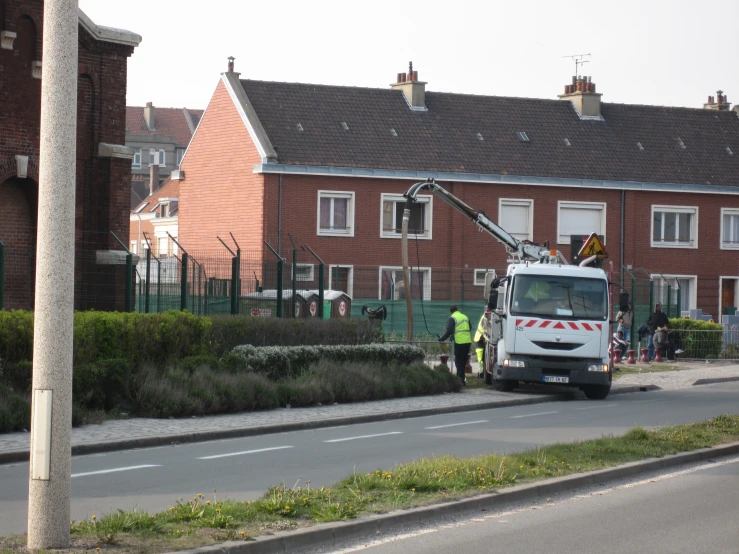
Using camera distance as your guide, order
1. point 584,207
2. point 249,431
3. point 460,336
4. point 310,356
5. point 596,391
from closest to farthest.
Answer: point 249,431, point 310,356, point 596,391, point 460,336, point 584,207

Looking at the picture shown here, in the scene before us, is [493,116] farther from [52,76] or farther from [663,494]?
[52,76]

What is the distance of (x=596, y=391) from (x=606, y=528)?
556 inches

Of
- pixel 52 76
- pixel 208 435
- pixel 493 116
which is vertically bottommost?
pixel 208 435

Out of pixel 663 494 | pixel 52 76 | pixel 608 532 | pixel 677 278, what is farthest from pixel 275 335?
pixel 677 278

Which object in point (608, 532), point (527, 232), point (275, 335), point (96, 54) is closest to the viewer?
point (608, 532)

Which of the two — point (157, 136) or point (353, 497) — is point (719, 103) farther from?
point (157, 136)

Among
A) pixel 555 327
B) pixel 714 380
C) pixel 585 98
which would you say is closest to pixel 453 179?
pixel 585 98

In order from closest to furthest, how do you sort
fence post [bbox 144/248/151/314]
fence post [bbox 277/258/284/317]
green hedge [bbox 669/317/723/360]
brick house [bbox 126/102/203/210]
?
1. fence post [bbox 144/248/151/314]
2. fence post [bbox 277/258/284/317]
3. green hedge [bbox 669/317/723/360]
4. brick house [bbox 126/102/203/210]

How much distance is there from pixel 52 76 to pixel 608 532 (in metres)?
5.10

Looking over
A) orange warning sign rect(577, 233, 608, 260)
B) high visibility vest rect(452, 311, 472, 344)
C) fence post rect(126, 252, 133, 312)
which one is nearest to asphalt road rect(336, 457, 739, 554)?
high visibility vest rect(452, 311, 472, 344)

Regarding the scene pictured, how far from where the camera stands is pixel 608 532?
27.9ft

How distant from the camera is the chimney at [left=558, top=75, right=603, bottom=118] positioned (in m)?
48.4

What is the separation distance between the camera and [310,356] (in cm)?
2041

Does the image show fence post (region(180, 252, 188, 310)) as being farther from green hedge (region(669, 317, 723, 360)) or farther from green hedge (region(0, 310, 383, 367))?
green hedge (region(669, 317, 723, 360))
